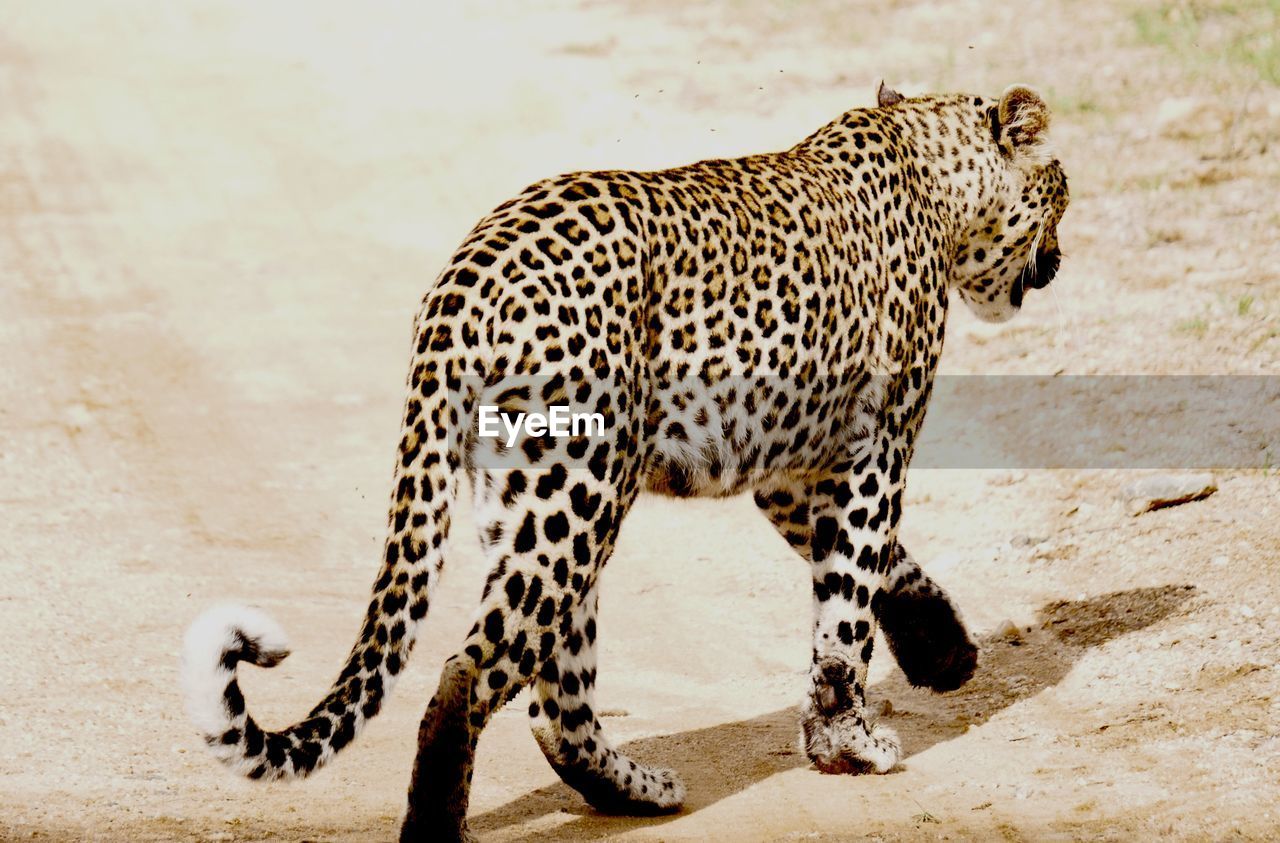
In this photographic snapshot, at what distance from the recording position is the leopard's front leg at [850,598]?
22.7ft

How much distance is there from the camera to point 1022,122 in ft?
26.4

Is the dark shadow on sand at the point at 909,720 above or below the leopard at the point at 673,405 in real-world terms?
below

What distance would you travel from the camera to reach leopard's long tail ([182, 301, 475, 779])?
5.04m

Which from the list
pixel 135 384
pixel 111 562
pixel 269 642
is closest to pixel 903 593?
pixel 269 642

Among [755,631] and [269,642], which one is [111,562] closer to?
[755,631]

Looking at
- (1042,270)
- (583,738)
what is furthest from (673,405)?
(1042,270)

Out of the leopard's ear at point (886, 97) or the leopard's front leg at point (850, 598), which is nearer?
the leopard's front leg at point (850, 598)

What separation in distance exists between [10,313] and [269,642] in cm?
928

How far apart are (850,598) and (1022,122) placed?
2.41m

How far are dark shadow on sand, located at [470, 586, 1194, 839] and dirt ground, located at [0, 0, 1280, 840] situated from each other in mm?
25

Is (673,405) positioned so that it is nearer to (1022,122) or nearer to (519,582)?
(519,582)

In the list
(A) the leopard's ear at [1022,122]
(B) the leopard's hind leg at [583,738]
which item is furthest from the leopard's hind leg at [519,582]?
(A) the leopard's ear at [1022,122]

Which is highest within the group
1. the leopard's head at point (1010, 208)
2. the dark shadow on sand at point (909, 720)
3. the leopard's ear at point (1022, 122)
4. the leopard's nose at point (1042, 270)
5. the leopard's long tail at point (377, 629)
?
the leopard's ear at point (1022, 122)

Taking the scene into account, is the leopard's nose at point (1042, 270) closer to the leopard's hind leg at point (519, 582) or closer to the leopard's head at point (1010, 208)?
the leopard's head at point (1010, 208)
